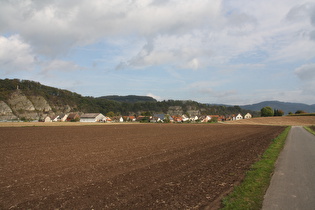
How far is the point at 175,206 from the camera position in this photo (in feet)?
22.8

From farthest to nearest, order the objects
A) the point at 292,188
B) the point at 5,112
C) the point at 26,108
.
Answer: the point at 26,108 → the point at 5,112 → the point at 292,188

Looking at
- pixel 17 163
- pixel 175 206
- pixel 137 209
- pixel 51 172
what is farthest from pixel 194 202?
pixel 17 163

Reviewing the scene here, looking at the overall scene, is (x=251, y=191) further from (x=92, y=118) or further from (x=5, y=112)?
(x=5, y=112)

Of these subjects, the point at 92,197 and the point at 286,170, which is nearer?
the point at 92,197

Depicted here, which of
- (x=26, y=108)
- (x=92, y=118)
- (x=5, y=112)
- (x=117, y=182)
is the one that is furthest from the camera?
(x=26, y=108)

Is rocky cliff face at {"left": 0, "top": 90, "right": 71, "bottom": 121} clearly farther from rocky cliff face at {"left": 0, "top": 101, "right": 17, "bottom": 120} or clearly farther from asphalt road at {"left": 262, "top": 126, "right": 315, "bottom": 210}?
asphalt road at {"left": 262, "top": 126, "right": 315, "bottom": 210}

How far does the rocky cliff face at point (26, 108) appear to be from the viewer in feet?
480

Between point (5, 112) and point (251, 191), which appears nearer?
point (251, 191)

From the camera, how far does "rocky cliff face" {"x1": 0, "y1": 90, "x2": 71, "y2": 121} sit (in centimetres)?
14645

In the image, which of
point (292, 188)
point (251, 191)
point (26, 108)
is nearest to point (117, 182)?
point (251, 191)

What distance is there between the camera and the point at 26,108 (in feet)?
532

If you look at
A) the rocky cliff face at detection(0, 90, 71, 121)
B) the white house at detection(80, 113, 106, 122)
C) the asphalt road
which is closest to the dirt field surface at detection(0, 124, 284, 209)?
the asphalt road

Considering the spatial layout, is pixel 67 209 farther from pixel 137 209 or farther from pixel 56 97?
pixel 56 97

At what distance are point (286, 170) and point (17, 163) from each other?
13587 millimetres
